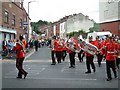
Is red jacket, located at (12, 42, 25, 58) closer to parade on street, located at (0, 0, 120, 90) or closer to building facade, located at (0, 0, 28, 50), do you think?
parade on street, located at (0, 0, 120, 90)

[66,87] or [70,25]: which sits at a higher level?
[70,25]

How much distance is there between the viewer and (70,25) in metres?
97.9

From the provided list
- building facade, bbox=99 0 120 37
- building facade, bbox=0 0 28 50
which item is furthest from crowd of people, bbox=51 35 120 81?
building facade, bbox=99 0 120 37

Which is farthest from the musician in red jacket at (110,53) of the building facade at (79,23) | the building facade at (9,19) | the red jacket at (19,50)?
the building facade at (79,23)

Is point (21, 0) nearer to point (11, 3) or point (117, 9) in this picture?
point (11, 3)

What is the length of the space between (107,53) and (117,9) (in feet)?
145

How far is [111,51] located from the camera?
1221 cm

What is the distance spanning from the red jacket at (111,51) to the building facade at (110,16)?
42120 millimetres

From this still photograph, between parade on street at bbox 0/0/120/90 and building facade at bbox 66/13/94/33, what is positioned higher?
building facade at bbox 66/13/94/33

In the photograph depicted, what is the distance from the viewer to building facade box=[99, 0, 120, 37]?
54.7m

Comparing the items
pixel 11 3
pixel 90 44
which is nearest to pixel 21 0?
pixel 11 3

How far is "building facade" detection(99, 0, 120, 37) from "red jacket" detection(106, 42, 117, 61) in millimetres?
42120

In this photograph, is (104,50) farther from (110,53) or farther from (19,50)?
(19,50)

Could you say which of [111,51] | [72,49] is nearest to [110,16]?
[72,49]
